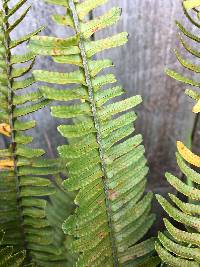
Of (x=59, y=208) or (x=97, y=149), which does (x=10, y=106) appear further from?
(x=59, y=208)

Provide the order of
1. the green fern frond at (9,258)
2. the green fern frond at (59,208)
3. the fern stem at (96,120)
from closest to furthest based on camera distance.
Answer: the fern stem at (96,120) < the green fern frond at (9,258) < the green fern frond at (59,208)

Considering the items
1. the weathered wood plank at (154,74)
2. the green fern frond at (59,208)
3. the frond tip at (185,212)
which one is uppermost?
the weathered wood plank at (154,74)

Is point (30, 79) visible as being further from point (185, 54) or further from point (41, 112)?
point (185, 54)

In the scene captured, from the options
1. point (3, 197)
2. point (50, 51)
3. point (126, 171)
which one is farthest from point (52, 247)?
point (50, 51)

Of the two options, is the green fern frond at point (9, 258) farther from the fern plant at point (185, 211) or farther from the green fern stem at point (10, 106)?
the fern plant at point (185, 211)

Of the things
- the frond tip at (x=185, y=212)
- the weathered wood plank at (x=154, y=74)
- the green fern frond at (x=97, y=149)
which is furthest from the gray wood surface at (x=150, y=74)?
the frond tip at (x=185, y=212)

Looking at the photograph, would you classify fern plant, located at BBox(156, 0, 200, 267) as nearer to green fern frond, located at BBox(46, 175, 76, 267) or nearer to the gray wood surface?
the gray wood surface
